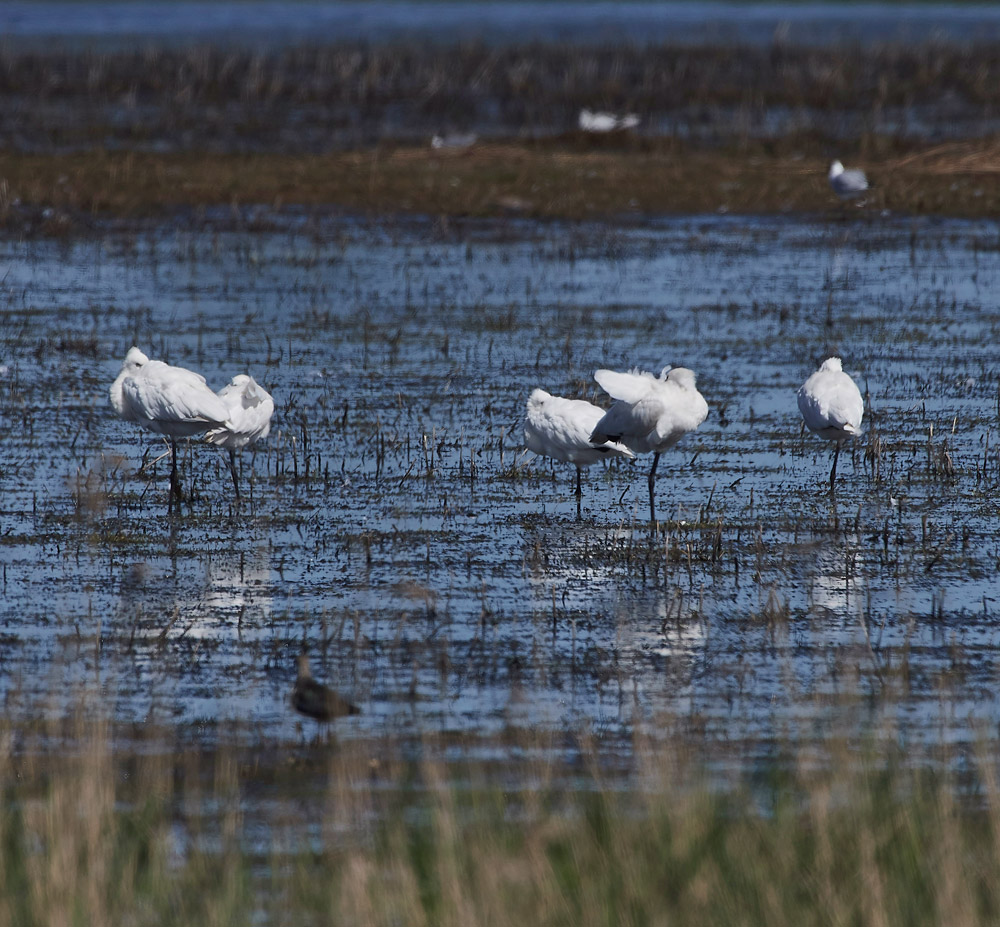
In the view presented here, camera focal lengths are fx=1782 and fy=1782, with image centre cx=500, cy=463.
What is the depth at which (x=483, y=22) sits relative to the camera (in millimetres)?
69062

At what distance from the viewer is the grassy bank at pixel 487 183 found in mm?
22266

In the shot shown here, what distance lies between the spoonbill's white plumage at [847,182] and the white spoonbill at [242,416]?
44.6 ft

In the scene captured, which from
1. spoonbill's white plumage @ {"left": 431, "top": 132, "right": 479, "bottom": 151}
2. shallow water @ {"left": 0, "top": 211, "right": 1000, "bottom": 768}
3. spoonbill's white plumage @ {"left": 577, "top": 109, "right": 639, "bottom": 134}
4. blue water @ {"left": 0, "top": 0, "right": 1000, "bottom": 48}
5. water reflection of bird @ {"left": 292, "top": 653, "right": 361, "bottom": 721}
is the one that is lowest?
water reflection of bird @ {"left": 292, "top": 653, "right": 361, "bottom": 721}

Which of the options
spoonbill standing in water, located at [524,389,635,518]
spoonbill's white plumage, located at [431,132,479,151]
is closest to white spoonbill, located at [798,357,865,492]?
spoonbill standing in water, located at [524,389,635,518]

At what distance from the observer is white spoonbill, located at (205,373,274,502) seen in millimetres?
9875

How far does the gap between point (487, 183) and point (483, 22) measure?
47494mm

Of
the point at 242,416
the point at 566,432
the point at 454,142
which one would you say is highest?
the point at 454,142

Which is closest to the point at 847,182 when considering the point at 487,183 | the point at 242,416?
the point at 487,183

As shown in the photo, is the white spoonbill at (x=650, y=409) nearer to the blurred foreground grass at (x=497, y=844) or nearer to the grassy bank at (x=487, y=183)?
the blurred foreground grass at (x=497, y=844)

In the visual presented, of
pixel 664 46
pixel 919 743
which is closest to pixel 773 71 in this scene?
pixel 664 46

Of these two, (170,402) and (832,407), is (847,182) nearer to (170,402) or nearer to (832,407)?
(832,407)

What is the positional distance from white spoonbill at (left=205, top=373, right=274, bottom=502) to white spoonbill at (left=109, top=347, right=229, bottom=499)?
0.17 ft

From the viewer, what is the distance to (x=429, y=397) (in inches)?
492

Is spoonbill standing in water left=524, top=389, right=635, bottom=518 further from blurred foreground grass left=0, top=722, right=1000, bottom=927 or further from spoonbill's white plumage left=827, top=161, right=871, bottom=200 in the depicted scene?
spoonbill's white plumage left=827, top=161, right=871, bottom=200
